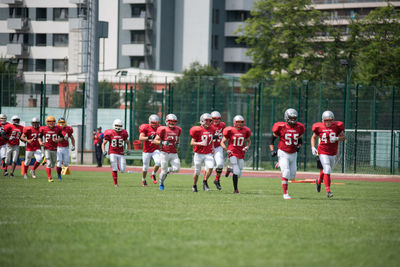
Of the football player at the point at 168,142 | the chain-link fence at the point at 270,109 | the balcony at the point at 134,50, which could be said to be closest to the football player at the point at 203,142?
the football player at the point at 168,142

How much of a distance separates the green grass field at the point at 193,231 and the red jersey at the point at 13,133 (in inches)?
291

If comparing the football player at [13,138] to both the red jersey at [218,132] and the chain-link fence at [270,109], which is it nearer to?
the red jersey at [218,132]

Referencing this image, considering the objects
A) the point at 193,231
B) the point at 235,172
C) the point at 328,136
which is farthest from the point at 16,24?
the point at 193,231

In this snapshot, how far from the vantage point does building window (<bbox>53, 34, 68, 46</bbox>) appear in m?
61.9

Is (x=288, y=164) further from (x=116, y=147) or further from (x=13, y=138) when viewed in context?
(x=13, y=138)

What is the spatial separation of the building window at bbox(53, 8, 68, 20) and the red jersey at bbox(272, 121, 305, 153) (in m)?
50.1

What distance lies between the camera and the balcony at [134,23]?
6138cm

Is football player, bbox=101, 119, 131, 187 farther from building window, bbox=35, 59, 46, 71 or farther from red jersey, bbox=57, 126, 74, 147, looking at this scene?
building window, bbox=35, 59, 46, 71

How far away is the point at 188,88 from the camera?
43.4 metres

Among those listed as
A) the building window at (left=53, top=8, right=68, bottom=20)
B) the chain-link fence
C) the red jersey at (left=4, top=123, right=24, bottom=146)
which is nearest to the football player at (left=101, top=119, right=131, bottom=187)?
the red jersey at (left=4, top=123, right=24, bottom=146)

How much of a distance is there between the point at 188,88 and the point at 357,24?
12.3 meters

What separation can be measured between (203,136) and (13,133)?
8154mm

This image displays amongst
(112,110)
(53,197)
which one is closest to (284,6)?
(112,110)

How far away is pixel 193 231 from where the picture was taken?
9.02m
